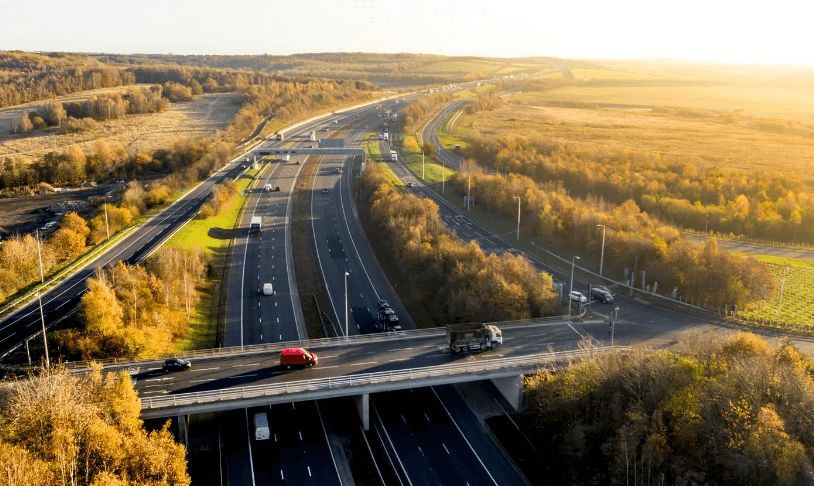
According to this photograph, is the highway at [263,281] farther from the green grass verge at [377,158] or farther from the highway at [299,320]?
the green grass verge at [377,158]

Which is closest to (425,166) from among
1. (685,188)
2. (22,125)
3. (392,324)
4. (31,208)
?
(685,188)

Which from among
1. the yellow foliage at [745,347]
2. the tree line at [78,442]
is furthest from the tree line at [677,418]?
the tree line at [78,442]

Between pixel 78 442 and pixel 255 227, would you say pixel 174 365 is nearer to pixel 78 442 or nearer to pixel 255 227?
pixel 78 442

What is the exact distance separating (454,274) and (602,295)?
1510 centimetres

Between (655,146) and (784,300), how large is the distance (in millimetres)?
88817

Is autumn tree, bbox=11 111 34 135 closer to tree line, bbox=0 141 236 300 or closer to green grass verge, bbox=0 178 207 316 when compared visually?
tree line, bbox=0 141 236 300

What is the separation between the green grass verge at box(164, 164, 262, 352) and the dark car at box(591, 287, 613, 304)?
37.9 m

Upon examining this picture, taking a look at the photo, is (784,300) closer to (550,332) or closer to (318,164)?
(550,332)

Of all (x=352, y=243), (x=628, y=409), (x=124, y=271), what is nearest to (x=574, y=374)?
(x=628, y=409)

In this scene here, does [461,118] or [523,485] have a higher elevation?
[461,118]

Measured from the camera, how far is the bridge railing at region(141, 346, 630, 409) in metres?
40.3

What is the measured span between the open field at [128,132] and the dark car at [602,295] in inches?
4604

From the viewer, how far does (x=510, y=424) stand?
1777 inches

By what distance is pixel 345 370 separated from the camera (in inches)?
1789
